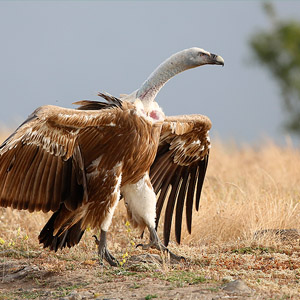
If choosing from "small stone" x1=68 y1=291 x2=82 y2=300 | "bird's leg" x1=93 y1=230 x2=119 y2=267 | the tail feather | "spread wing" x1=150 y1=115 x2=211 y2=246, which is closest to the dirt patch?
"small stone" x1=68 y1=291 x2=82 y2=300

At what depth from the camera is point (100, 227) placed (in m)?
5.88

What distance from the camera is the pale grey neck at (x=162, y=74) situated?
5.82 metres

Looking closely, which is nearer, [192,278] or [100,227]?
[192,278]

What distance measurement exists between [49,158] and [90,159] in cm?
43

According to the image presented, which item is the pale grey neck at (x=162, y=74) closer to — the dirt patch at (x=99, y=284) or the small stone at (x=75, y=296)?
the dirt patch at (x=99, y=284)

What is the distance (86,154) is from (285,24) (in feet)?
67.4

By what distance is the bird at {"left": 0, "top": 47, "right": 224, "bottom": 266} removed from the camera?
527cm

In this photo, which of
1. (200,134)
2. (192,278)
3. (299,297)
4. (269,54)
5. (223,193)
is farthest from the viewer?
(269,54)

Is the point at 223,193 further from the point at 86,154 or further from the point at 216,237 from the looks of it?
the point at 86,154

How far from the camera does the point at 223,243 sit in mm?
6719

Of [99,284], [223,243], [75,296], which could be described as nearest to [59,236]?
[99,284]

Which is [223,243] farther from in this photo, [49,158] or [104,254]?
[49,158]

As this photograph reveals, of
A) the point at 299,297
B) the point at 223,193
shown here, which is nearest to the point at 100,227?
the point at 299,297

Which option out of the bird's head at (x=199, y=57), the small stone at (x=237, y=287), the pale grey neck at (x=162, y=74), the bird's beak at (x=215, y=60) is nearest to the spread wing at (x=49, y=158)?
the pale grey neck at (x=162, y=74)
